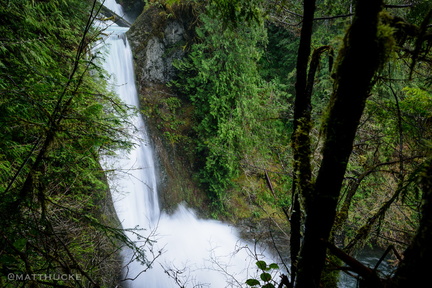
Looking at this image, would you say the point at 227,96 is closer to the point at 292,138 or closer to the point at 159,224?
the point at 159,224

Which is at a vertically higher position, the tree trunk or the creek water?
the tree trunk

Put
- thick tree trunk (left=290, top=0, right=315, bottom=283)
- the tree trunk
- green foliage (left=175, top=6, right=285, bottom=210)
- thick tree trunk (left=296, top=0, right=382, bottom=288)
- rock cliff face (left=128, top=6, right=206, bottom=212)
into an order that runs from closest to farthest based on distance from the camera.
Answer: the tree trunk → thick tree trunk (left=296, top=0, right=382, bottom=288) → thick tree trunk (left=290, top=0, right=315, bottom=283) → green foliage (left=175, top=6, right=285, bottom=210) → rock cliff face (left=128, top=6, right=206, bottom=212)

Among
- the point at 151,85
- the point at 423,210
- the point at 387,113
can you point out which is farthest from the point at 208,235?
the point at 423,210

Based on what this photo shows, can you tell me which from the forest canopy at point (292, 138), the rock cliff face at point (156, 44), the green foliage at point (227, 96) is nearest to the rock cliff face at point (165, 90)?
the rock cliff face at point (156, 44)

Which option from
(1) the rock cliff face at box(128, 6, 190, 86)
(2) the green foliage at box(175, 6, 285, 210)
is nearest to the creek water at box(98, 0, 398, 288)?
(1) the rock cliff face at box(128, 6, 190, 86)

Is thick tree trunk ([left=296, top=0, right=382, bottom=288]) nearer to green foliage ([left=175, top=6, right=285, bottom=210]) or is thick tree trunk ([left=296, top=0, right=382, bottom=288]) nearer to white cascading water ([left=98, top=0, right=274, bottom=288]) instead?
white cascading water ([left=98, top=0, right=274, bottom=288])

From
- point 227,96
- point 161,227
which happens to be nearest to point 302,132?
point 227,96

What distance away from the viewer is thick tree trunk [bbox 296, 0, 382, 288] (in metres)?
0.87

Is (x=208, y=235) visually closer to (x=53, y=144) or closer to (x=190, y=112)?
(x=190, y=112)

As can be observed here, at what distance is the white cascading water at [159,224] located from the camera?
8180 mm

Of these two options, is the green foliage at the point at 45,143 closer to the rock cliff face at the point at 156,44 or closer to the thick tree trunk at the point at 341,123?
the thick tree trunk at the point at 341,123

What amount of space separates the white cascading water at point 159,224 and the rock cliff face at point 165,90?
50 centimetres

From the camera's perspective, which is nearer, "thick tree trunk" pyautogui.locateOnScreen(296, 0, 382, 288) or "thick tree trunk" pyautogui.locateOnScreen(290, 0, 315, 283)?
"thick tree trunk" pyautogui.locateOnScreen(296, 0, 382, 288)

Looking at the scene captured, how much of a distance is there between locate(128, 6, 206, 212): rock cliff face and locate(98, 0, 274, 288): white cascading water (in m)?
0.50
